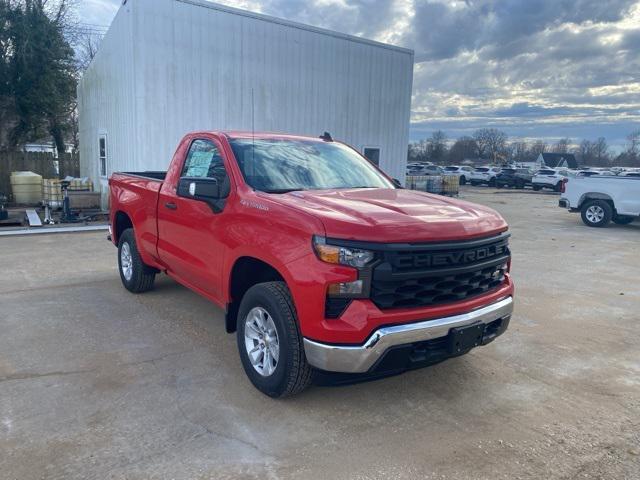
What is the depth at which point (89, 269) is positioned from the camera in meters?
7.79

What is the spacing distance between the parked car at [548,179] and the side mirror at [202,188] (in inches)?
1368

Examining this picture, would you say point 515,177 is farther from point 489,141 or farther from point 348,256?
point 489,141

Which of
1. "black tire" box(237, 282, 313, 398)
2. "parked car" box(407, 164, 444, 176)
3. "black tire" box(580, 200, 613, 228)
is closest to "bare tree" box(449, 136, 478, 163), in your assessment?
"parked car" box(407, 164, 444, 176)

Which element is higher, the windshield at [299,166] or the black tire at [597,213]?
the windshield at [299,166]

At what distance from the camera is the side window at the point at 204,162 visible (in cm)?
439

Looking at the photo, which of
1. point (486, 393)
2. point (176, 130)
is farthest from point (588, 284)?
point (176, 130)

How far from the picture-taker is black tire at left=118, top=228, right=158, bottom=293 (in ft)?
20.0

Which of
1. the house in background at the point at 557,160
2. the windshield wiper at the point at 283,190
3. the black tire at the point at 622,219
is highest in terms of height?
the house in background at the point at 557,160

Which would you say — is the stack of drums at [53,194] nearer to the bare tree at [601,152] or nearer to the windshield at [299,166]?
the windshield at [299,166]

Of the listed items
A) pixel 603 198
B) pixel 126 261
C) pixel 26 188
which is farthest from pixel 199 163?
pixel 26 188

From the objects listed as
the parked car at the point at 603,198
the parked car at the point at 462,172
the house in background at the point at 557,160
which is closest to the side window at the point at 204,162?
the parked car at the point at 603,198

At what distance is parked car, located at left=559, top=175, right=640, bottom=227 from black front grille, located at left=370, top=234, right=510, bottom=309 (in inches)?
489

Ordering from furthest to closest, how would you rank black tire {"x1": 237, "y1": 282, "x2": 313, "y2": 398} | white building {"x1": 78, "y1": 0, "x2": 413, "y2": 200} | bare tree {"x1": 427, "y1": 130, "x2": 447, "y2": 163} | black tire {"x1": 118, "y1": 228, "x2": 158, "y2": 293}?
bare tree {"x1": 427, "y1": 130, "x2": 447, "y2": 163} < white building {"x1": 78, "y1": 0, "x2": 413, "y2": 200} < black tire {"x1": 118, "y1": 228, "x2": 158, "y2": 293} < black tire {"x1": 237, "y1": 282, "x2": 313, "y2": 398}

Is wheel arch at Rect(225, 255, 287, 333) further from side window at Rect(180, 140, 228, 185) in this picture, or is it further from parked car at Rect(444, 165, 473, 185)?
parked car at Rect(444, 165, 473, 185)
